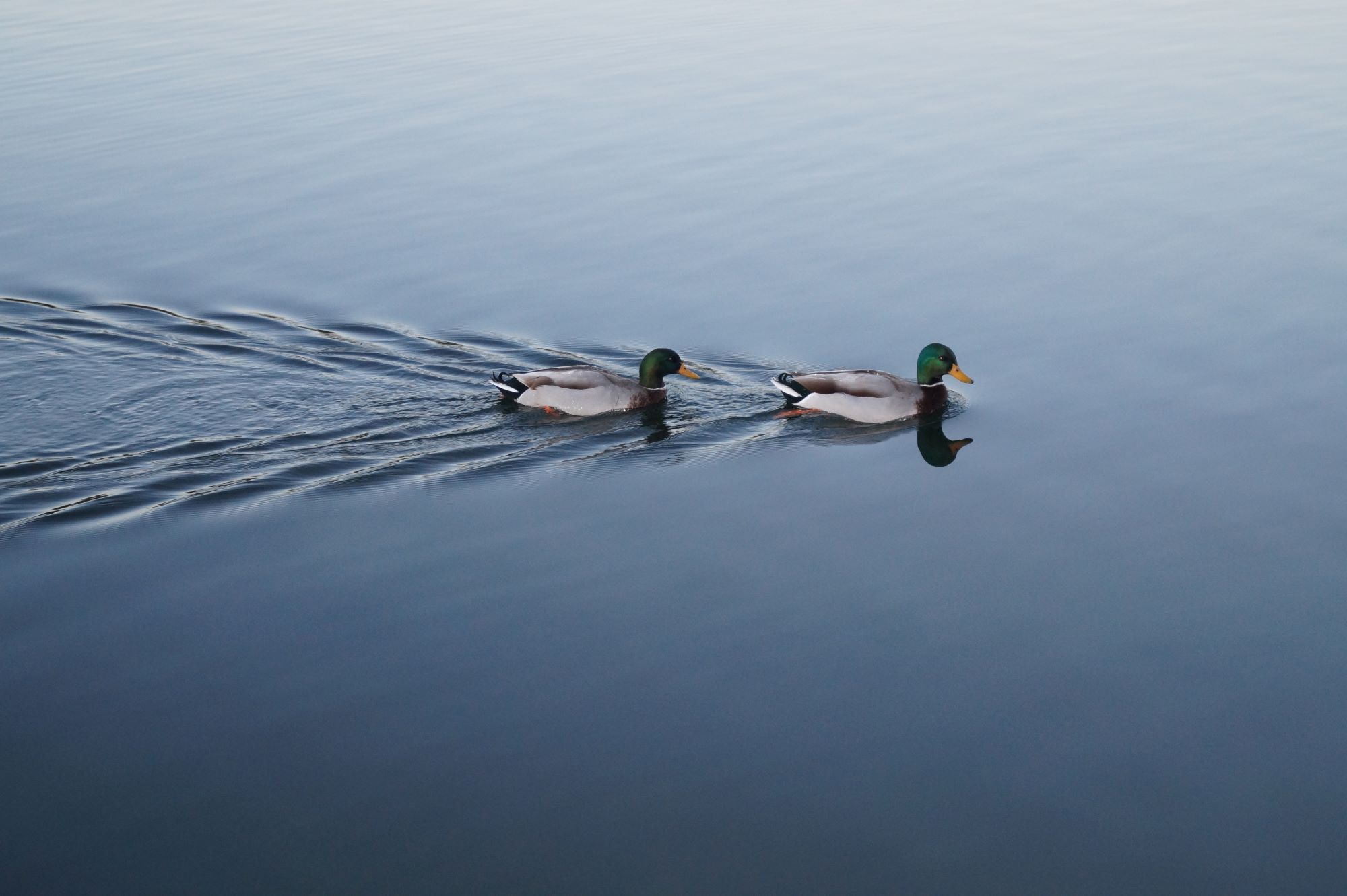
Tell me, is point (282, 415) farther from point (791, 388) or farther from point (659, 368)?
point (791, 388)

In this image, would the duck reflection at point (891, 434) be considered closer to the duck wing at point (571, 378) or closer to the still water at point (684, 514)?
the still water at point (684, 514)

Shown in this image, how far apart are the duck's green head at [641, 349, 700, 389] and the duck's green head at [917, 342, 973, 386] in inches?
77.6

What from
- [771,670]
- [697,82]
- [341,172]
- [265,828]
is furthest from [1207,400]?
[697,82]

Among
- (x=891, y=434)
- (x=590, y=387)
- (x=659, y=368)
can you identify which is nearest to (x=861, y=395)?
(x=891, y=434)

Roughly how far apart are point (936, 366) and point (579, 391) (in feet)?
10.1

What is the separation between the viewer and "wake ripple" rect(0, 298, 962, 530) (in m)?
11.0

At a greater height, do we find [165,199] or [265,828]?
[165,199]

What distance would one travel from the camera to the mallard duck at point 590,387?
40.2ft

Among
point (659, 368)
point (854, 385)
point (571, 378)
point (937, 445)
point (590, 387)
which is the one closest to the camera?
point (937, 445)

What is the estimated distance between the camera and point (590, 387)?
40.7ft

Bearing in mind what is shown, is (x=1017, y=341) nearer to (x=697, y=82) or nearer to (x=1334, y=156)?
(x=1334, y=156)

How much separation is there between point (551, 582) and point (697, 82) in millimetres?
17596

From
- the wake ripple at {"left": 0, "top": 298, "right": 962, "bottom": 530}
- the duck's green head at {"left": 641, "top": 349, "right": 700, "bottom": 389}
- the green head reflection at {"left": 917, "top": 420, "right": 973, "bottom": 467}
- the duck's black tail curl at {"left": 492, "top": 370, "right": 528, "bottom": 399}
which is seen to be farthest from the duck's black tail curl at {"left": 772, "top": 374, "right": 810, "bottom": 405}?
the duck's black tail curl at {"left": 492, "top": 370, "right": 528, "bottom": 399}

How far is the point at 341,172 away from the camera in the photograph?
67.3 ft
